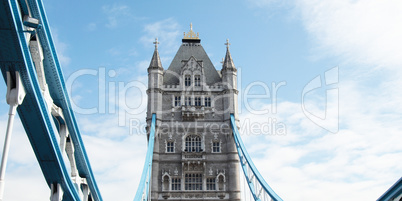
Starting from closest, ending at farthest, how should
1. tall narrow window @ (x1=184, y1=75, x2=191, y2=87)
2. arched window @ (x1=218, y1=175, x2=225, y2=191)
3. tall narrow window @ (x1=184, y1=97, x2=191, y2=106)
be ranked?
arched window @ (x1=218, y1=175, x2=225, y2=191), tall narrow window @ (x1=184, y1=97, x2=191, y2=106), tall narrow window @ (x1=184, y1=75, x2=191, y2=87)

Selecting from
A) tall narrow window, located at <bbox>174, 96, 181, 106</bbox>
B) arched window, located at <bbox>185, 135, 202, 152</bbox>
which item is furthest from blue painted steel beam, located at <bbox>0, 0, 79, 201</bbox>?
tall narrow window, located at <bbox>174, 96, 181, 106</bbox>

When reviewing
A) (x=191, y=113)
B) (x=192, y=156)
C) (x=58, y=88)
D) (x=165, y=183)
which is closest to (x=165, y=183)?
(x=165, y=183)

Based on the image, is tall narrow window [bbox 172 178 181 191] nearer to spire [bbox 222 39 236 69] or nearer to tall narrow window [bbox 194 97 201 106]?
tall narrow window [bbox 194 97 201 106]

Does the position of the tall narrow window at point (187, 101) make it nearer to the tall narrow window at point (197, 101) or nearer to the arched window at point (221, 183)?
the tall narrow window at point (197, 101)

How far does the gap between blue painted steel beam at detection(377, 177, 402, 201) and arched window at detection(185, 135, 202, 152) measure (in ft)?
63.4

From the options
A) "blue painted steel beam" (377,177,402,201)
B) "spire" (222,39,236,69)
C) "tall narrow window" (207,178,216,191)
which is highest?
"spire" (222,39,236,69)

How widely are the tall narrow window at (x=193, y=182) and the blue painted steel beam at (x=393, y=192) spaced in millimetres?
18181

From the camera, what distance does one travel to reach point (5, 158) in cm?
1147

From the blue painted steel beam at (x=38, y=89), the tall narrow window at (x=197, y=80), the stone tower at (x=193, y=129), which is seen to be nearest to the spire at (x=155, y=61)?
the stone tower at (x=193, y=129)

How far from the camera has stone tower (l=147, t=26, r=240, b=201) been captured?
33.3 m

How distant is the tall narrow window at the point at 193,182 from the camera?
3338 cm

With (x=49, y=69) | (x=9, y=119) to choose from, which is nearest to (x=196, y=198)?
(x=49, y=69)

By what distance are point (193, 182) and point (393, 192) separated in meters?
19.1

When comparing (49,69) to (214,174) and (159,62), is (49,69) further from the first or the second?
(159,62)
